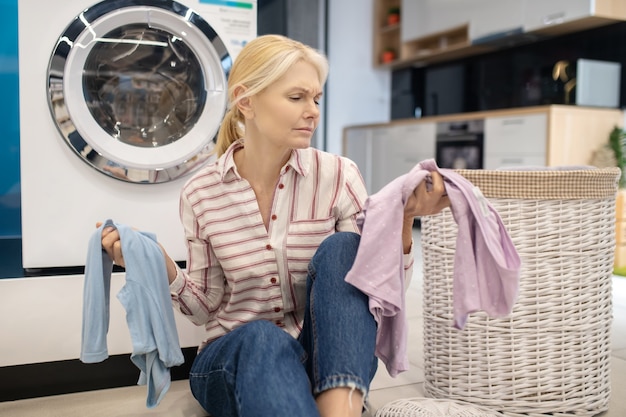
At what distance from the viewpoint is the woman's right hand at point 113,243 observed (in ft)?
3.76

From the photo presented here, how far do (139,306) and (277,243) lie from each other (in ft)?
0.96

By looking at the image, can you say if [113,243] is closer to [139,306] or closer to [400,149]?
[139,306]

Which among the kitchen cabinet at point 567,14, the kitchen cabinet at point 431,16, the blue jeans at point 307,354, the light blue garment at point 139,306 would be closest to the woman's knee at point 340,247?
the blue jeans at point 307,354

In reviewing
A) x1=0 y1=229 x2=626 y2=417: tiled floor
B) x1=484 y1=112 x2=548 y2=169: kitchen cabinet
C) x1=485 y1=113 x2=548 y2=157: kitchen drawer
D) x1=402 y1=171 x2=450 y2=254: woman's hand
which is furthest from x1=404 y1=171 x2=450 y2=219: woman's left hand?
x1=485 y1=113 x2=548 y2=157: kitchen drawer

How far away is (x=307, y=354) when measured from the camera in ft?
3.83

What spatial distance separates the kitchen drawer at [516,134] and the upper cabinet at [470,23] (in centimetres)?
59

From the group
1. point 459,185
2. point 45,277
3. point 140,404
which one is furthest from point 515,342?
point 45,277

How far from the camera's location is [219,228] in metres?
1.26

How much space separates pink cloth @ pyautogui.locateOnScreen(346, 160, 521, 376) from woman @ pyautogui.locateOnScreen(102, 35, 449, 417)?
32 millimetres

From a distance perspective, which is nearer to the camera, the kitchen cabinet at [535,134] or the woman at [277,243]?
the woman at [277,243]

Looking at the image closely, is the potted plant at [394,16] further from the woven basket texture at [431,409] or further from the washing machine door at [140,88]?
the woven basket texture at [431,409]

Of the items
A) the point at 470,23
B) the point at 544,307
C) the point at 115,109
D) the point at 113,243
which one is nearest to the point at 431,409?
the point at 544,307

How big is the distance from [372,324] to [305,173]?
35cm

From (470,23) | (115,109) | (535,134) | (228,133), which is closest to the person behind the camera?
(228,133)
